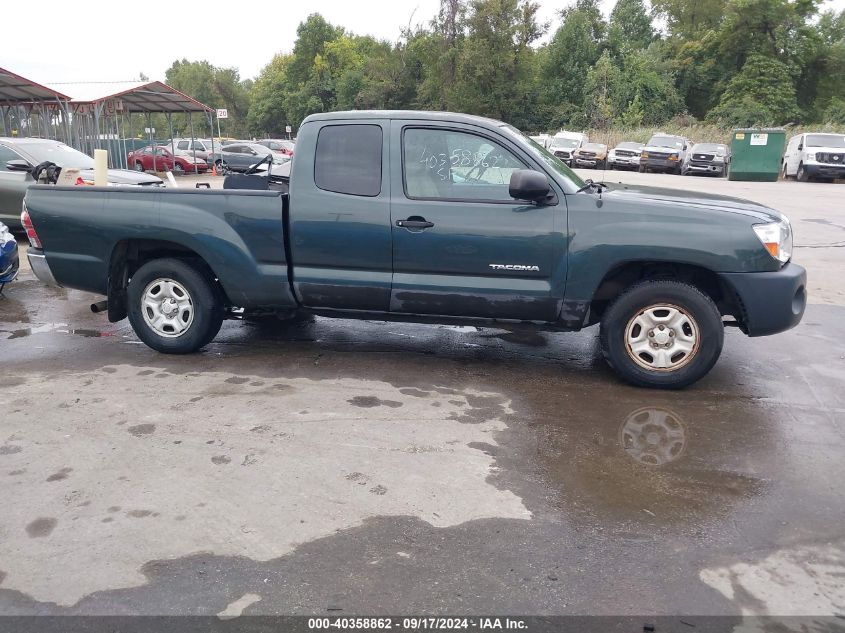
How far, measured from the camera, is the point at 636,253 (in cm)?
484

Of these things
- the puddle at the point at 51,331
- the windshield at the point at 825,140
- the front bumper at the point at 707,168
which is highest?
the windshield at the point at 825,140

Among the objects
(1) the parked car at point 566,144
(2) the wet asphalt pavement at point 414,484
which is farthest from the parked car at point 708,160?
(2) the wet asphalt pavement at point 414,484

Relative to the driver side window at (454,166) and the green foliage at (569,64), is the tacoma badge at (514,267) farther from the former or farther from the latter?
the green foliage at (569,64)

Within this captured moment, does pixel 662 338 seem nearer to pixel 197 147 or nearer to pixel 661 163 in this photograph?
pixel 661 163

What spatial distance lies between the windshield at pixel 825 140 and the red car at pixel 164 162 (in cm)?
2286

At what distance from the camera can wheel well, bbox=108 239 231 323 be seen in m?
5.71

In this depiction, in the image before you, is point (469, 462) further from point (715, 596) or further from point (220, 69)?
point (220, 69)

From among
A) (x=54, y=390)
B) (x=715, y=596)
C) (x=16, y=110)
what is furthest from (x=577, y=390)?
(x=16, y=110)

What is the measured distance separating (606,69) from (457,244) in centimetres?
4972

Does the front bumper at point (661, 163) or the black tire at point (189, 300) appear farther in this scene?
the front bumper at point (661, 163)

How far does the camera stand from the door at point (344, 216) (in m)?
5.17

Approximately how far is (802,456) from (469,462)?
192 centimetres

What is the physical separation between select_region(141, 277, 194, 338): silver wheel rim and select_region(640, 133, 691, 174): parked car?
28107 millimetres

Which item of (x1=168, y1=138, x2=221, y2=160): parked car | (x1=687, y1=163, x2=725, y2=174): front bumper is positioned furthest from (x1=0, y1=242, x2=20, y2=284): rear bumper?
(x1=687, y1=163, x2=725, y2=174): front bumper
